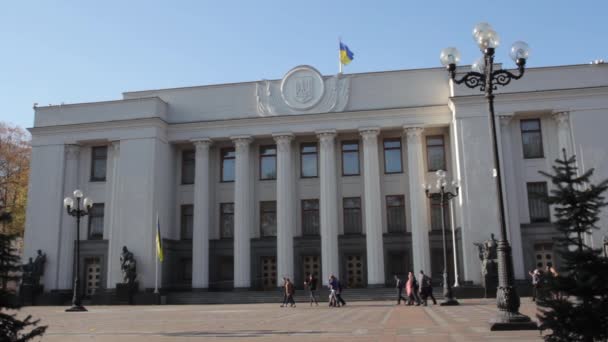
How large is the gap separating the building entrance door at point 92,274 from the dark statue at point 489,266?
2422 centimetres

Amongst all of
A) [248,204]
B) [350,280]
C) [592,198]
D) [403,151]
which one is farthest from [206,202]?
[592,198]

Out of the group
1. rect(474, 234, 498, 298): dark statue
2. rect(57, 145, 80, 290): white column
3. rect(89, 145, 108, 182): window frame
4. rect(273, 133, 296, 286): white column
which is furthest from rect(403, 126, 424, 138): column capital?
rect(57, 145, 80, 290): white column

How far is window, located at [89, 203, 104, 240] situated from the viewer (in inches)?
1483

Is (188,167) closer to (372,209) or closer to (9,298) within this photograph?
(372,209)

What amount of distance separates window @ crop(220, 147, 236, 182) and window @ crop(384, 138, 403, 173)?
10.3 m

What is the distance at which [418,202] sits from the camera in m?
33.6

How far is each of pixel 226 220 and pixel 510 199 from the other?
18.0 metres

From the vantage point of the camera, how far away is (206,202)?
3628cm

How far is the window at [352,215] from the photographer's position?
35.8m

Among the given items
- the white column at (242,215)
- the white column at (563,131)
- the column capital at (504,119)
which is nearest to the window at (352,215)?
the white column at (242,215)

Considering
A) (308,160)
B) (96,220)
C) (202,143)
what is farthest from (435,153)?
(96,220)

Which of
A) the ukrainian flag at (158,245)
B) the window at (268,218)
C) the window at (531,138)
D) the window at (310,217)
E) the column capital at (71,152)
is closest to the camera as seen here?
the ukrainian flag at (158,245)

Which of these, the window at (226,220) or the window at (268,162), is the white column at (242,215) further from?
the window at (226,220)

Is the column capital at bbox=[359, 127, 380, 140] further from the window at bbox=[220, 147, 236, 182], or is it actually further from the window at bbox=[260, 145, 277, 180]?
the window at bbox=[220, 147, 236, 182]
